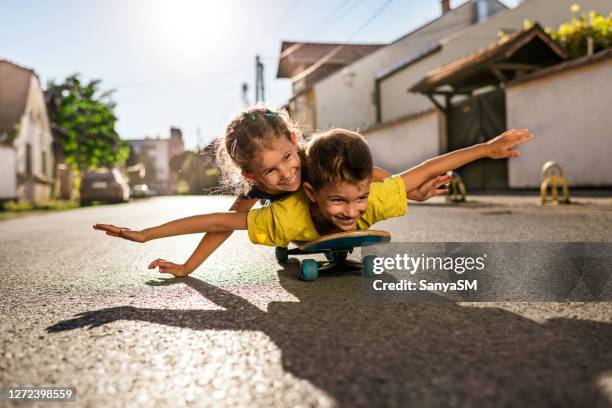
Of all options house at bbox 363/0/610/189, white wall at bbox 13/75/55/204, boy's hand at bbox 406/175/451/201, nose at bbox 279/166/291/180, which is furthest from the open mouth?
white wall at bbox 13/75/55/204

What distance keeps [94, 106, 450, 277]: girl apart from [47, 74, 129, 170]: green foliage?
3209 cm

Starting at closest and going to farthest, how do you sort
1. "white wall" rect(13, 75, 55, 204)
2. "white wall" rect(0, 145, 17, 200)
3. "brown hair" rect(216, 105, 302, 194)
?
"brown hair" rect(216, 105, 302, 194)
"white wall" rect(0, 145, 17, 200)
"white wall" rect(13, 75, 55, 204)

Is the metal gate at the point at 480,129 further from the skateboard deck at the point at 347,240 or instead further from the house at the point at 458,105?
the skateboard deck at the point at 347,240

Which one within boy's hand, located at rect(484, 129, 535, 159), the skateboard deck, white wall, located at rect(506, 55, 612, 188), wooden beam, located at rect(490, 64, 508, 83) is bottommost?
the skateboard deck

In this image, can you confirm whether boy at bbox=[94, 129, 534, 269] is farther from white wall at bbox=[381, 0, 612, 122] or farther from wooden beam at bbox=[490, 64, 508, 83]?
white wall at bbox=[381, 0, 612, 122]

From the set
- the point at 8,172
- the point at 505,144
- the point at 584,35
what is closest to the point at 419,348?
the point at 505,144

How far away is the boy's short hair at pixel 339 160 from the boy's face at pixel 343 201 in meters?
0.03

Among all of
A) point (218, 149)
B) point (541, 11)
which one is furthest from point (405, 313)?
point (541, 11)

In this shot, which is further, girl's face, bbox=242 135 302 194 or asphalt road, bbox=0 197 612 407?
girl's face, bbox=242 135 302 194

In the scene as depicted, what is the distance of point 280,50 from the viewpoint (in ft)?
113

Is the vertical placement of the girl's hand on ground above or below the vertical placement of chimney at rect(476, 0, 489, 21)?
below

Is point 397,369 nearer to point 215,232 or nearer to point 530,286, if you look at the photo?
point 530,286

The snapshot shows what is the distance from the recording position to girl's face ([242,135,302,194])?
9.48 feet

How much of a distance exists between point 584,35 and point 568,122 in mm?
3287
